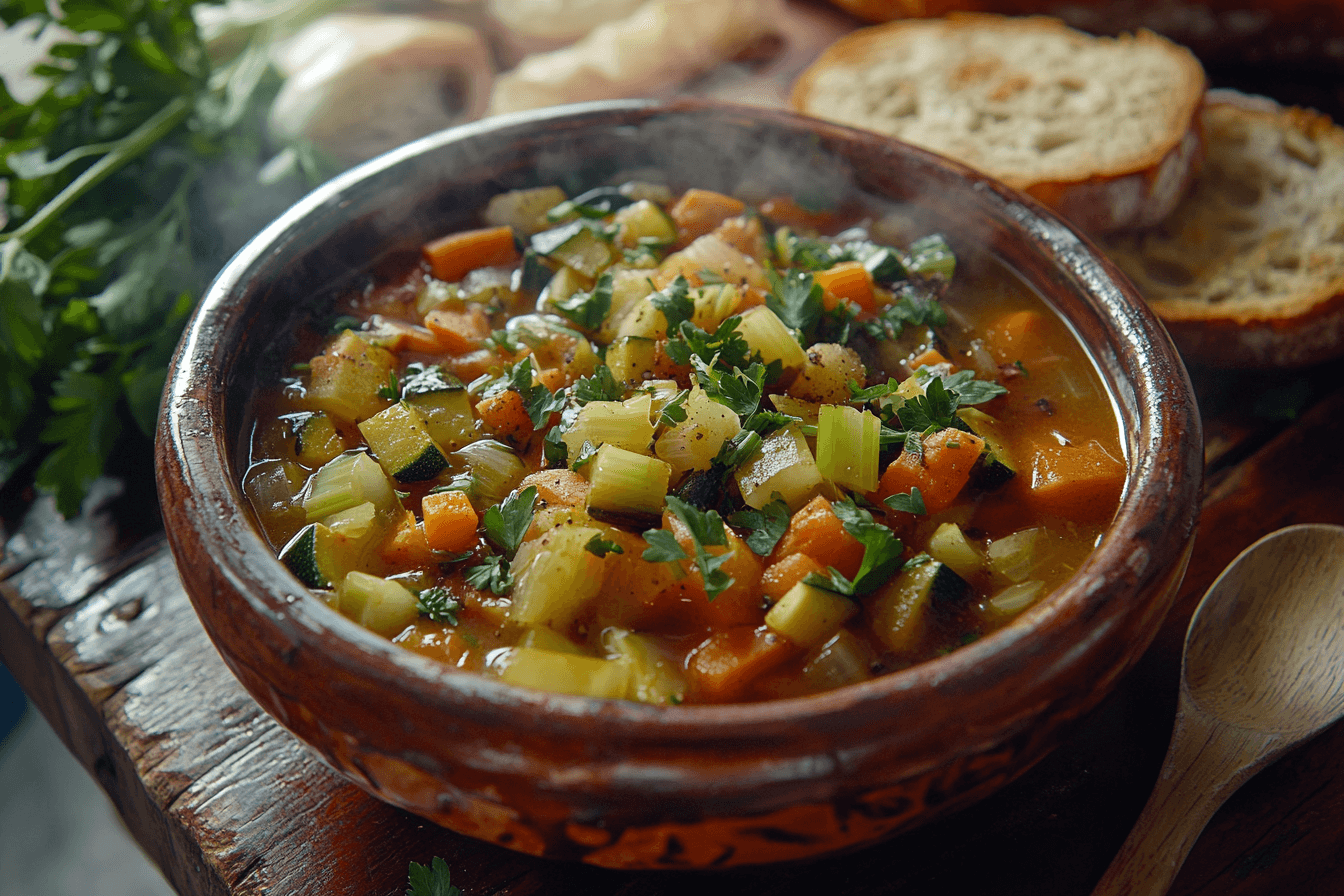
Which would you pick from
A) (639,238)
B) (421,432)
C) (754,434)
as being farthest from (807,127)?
(421,432)

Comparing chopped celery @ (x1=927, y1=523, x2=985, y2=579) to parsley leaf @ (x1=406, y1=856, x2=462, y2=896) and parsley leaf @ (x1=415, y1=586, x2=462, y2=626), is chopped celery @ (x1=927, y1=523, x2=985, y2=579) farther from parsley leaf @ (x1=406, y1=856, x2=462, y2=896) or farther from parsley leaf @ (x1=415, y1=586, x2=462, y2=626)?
parsley leaf @ (x1=406, y1=856, x2=462, y2=896)

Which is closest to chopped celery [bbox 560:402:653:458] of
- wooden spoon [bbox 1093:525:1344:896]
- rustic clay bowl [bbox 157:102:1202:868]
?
rustic clay bowl [bbox 157:102:1202:868]

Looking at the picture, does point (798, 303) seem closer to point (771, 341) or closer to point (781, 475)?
point (771, 341)

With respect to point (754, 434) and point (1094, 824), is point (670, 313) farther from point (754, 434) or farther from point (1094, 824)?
point (1094, 824)

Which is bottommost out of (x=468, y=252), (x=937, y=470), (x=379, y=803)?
(x=379, y=803)

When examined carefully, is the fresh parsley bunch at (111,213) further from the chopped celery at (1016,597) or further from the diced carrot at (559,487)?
the chopped celery at (1016,597)

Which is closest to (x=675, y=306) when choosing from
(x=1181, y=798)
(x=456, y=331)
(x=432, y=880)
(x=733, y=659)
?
(x=456, y=331)
